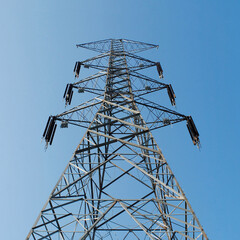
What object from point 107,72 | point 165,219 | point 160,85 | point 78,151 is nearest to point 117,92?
point 107,72

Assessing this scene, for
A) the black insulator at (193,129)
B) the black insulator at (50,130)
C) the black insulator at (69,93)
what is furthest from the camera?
the black insulator at (69,93)

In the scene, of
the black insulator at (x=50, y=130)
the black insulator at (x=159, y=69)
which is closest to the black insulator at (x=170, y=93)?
the black insulator at (x=159, y=69)

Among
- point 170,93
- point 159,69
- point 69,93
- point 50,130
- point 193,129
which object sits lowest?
point 50,130

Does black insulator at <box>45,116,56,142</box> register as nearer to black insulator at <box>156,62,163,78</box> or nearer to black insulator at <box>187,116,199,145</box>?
black insulator at <box>187,116,199,145</box>

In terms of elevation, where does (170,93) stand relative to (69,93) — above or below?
above

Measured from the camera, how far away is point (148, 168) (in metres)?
13.1

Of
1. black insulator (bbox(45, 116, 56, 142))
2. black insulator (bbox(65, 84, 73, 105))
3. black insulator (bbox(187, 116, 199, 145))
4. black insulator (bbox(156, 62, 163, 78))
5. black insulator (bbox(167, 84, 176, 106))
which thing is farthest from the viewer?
black insulator (bbox(156, 62, 163, 78))

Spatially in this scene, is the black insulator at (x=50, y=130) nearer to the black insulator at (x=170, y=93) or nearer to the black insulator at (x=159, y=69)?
the black insulator at (x=170, y=93)

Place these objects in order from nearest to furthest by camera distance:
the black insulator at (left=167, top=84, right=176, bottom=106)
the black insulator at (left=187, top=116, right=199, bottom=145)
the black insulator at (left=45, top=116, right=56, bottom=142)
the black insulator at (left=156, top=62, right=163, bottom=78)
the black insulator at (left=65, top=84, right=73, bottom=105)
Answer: the black insulator at (left=187, top=116, right=199, bottom=145), the black insulator at (left=45, top=116, right=56, bottom=142), the black insulator at (left=167, top=84, right=176, bottom=106), the black insulator at (left=65, top=84, right=73, bottom=105), the black insulator at (left=156, top=62, right=163, bottom=78)

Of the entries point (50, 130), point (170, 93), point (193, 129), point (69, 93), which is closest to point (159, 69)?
point (170, 93)

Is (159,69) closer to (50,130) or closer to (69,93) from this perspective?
(69,93)

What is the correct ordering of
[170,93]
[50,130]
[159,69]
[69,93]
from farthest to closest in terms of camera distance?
1. [159,69]
2. [69,93]
3. [170,93]
4. [50,130]

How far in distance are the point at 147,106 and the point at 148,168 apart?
321cm

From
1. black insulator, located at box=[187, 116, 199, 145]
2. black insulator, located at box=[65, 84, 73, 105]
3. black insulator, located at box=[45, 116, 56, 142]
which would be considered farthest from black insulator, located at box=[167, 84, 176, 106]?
black insulator, located at box=[45, 116, 56, 142]
